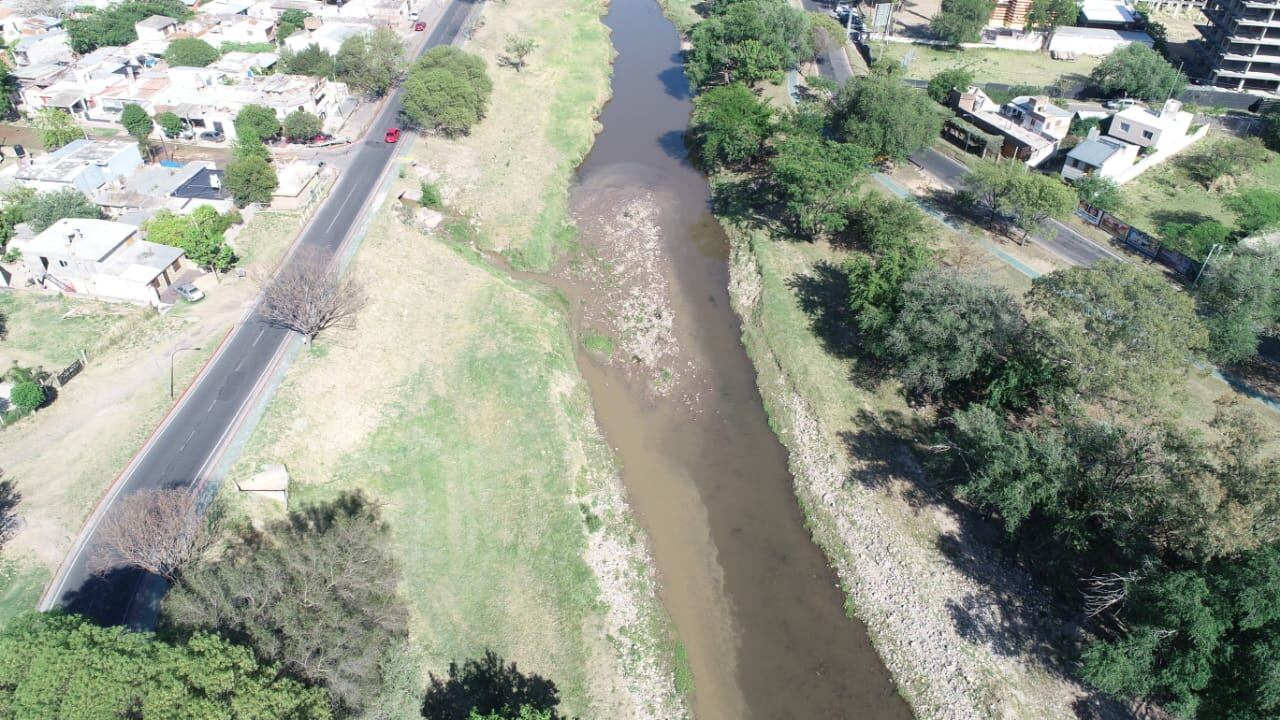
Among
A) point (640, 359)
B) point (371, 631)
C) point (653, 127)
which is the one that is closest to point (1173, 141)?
point (653, 127)

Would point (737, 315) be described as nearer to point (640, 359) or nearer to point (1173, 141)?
point (640, 359)

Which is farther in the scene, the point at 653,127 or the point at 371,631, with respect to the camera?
the point at 653,127

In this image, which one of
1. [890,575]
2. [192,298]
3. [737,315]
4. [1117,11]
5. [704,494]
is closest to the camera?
[890,575]

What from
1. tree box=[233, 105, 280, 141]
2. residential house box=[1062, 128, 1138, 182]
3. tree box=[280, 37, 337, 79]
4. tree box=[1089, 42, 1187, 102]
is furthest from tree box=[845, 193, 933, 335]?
tree box=[280, 37, 337, 79]

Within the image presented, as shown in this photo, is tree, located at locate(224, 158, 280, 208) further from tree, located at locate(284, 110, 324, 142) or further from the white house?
the white house

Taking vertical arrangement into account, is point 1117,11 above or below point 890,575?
above

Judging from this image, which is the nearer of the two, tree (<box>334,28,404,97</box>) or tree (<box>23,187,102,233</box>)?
tree (<box>23,187,102,233</box>)

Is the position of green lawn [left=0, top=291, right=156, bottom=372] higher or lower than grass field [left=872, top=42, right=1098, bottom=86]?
lower

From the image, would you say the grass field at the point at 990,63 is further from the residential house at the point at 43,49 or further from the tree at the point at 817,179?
the residential house at the point at 43,49

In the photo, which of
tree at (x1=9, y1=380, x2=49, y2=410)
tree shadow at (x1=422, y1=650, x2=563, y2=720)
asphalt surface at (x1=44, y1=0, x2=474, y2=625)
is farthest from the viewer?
tree at (x1=9, y1=380, x2=49, y2=410)
